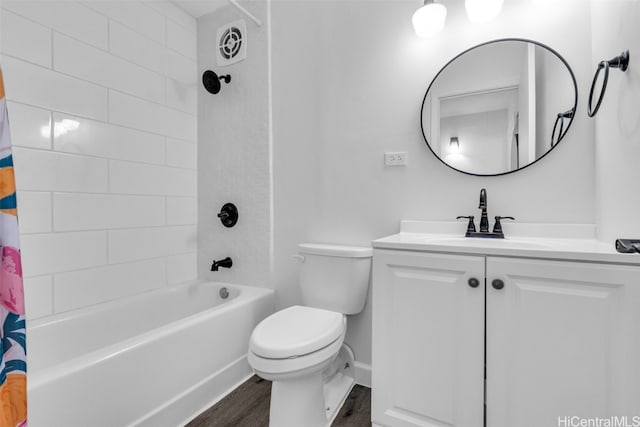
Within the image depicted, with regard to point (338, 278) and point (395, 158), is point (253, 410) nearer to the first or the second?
point (338, 278)

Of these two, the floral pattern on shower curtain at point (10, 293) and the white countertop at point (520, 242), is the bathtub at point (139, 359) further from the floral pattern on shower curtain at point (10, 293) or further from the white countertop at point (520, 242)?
the white countertop at point (520, 242)

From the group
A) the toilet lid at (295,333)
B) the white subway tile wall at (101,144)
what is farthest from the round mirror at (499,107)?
the white subway tile wall at (101,144)

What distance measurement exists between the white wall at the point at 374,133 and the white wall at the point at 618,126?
0.09 m

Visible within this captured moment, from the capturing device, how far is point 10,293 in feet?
2.18

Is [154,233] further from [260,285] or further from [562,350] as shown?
[562,350]

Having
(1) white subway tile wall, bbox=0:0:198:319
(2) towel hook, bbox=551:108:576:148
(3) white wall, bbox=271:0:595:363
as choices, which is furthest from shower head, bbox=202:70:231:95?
(2) towel hook, bbox=551:108:576:148

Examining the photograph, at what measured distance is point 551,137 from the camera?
1.32m

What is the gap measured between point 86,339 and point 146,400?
567 mm

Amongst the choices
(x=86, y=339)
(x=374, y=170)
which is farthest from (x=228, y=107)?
(x=86, y=339)

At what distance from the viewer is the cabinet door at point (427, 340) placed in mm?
1029

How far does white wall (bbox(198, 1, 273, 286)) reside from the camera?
6.40 feet

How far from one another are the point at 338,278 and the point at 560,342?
90 centimetres

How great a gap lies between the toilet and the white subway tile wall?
1003 mm

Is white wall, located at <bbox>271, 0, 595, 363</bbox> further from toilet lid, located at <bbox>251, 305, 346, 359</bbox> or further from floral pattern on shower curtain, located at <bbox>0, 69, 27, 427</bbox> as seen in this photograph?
floral pattern on shower curtain, located at <bbox>0, 69, 27, 427</bbox>
